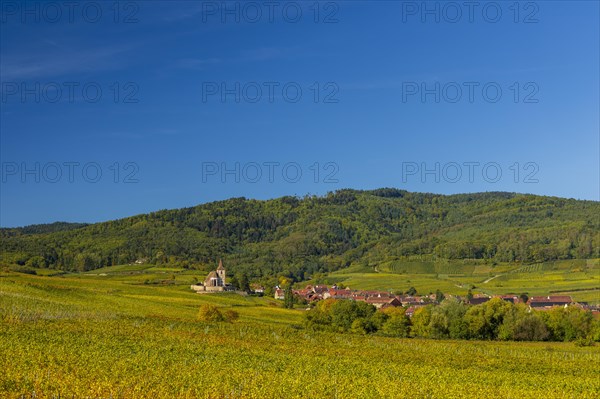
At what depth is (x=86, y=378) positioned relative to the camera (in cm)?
2791

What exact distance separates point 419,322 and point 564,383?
5059 centimetres

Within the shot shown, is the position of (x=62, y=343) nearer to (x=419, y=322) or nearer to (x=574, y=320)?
(x=419, y=322)

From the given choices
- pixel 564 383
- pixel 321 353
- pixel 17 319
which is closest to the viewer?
pixel 564 383

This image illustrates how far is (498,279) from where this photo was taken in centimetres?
16938

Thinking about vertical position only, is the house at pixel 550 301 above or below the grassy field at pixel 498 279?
below

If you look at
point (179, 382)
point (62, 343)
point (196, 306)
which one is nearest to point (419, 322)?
point (196, 306)

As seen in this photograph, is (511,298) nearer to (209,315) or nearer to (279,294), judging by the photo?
(279,294)

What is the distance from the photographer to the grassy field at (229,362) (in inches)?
1102

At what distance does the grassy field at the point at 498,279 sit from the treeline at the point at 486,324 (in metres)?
44.6

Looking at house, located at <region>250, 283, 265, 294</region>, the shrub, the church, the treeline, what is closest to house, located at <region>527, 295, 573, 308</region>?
the treeline

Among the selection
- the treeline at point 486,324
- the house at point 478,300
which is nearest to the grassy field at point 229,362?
the treeline at point 486,324

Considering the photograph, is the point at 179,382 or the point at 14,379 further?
the point at 179,382

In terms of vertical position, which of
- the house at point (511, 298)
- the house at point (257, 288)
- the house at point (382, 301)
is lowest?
the house at point (382, 301)

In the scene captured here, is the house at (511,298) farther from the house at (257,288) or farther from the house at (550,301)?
the house at (257,288)
